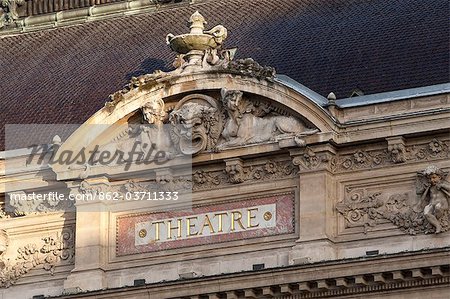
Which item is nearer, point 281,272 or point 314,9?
point 281,272

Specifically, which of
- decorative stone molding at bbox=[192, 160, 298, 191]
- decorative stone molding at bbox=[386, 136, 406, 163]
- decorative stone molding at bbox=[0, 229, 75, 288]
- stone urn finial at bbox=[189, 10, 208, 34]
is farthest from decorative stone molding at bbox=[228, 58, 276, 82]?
decorative stone molding at bbox=[0, 229, 75, 288]

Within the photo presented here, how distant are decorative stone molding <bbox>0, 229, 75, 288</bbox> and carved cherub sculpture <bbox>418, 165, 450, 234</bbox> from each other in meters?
7.64

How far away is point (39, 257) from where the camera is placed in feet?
177

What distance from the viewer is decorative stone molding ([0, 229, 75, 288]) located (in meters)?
53.7

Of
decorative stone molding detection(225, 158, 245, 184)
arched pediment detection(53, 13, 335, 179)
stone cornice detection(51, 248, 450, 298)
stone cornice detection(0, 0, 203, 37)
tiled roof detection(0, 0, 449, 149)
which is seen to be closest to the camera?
stone cornice detection(51, 248, 450, 298)

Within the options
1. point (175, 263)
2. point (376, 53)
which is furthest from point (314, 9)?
point (175, 263)

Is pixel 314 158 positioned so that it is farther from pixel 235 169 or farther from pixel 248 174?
pixel 235 169

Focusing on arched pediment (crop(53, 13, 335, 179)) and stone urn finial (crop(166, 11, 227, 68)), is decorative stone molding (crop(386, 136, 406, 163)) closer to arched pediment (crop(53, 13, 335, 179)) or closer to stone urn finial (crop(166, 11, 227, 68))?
arched pediment (crop(53, 13, 335, 179))

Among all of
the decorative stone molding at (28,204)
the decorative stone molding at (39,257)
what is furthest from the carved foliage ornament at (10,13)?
the decorative stone molding at (39,257)

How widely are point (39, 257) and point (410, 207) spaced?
26.6ft

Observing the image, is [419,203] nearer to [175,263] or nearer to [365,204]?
[365,204]

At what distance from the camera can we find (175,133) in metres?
52.7

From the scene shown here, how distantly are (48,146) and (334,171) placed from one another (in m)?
6.45

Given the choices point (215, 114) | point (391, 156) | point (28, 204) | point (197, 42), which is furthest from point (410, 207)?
point (28, 204)
